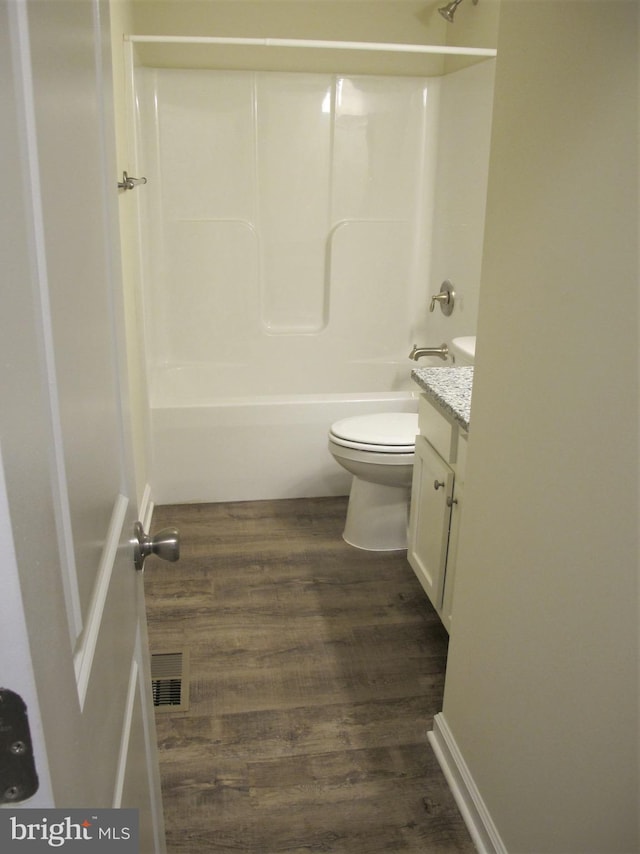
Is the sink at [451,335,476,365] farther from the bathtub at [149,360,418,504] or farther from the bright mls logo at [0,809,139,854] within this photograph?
the bright mls logo at [0,809,139,854]

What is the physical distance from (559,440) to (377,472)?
5.10 ft

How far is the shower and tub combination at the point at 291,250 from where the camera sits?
332cm

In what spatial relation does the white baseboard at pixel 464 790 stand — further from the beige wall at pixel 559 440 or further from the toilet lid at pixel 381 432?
the toilet lid at pixel 381 432

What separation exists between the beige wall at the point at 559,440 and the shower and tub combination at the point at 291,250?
177cm

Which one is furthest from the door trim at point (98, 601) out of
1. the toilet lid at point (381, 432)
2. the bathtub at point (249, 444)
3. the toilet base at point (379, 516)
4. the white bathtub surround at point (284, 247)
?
the white bathtub surround at point (284, 247)

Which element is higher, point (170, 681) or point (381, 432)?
point (381, 432)

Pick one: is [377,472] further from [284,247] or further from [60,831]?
[60,831]

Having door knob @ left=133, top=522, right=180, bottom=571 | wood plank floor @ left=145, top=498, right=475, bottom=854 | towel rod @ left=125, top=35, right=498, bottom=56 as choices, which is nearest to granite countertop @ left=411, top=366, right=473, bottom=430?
wood plank floor @ left=145, top=498, right=475, bottom=854

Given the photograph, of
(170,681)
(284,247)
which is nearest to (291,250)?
(284,247)

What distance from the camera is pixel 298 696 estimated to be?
215 cm

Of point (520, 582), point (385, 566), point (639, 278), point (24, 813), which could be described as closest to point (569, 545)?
point (520, 582)

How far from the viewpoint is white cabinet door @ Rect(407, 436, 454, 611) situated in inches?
85.3

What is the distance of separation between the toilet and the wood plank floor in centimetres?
8

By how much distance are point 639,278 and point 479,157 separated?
2.48 metres
